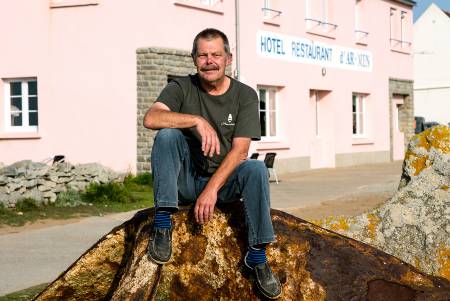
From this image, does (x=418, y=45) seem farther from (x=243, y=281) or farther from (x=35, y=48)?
(x=243, y=281)

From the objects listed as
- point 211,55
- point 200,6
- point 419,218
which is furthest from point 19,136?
point 211,55

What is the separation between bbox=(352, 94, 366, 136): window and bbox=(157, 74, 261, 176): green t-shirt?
21.7 metres

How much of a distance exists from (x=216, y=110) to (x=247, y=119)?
0.20 meters

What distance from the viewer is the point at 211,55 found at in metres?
4.47

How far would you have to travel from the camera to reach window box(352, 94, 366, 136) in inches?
1021

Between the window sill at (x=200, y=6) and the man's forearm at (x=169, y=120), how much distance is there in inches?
526

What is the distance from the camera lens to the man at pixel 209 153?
3.94 m

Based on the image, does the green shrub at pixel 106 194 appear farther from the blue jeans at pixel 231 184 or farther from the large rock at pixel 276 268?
the blue jeans at pixel 231 184

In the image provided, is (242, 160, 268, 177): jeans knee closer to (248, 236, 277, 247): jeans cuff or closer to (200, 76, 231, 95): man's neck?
(248, 236, 277, 247): jeans cuff

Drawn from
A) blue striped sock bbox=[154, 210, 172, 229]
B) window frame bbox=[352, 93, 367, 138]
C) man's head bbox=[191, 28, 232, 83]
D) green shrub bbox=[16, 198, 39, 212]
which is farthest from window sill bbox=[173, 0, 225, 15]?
blue striped sock bbox=[154, 210, 172, 229]

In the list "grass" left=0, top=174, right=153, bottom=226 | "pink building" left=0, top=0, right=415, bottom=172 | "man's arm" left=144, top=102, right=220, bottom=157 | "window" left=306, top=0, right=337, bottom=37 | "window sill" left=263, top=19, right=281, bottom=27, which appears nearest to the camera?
"man's arm" left=144, top=102, right=220, bottom=157

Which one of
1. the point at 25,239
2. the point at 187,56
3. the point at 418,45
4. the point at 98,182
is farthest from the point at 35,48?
the point at 418,45

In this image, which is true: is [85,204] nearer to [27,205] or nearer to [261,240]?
[27,205]

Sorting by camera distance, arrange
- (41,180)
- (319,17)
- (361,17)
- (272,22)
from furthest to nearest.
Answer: (361,17) → (319,17) → (272,22) → (41,180)
